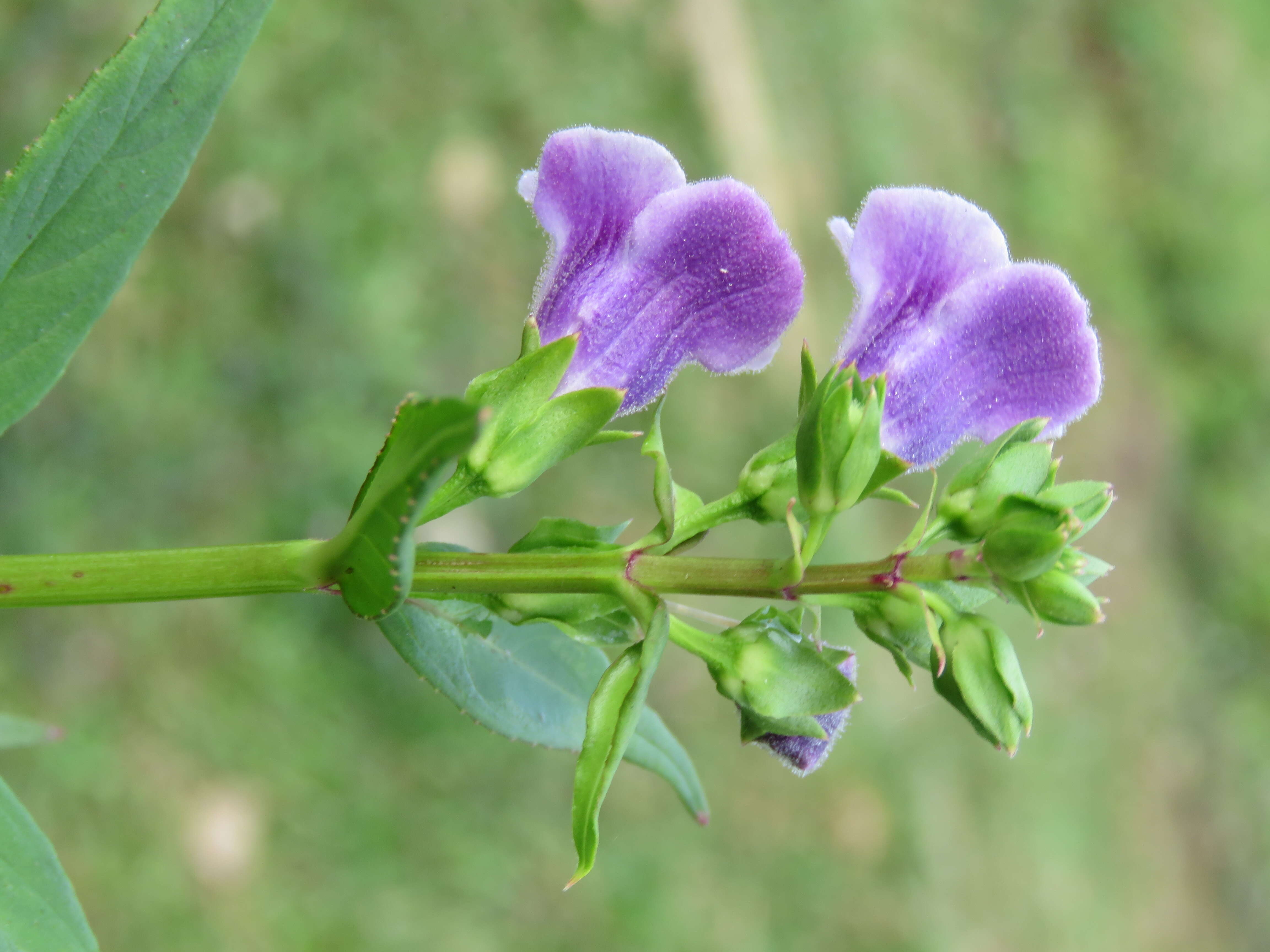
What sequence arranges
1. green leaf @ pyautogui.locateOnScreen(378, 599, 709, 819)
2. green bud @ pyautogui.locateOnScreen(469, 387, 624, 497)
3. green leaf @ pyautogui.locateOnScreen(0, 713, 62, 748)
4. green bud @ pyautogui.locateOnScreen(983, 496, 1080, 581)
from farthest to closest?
green leaf @ pyautogui.locateOnScreen(0, 713, 62, 748), green leaf @ pyautogui.locateOnScreen(378, 599, 709, 819), green bud @ pyautogui.locateOnScreen(469, 387, 624, 497), green bud @ pyautogui.locateOnScreen(983, 496, 1080, 581)

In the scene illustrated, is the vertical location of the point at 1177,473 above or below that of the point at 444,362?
below

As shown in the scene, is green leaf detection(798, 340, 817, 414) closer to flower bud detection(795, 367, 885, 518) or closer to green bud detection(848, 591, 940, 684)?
flower bud detection(795, 367, 885, 518)

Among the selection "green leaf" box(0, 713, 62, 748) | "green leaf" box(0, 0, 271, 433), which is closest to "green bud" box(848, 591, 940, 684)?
"green leaf" box(0, 0, 271, 433)

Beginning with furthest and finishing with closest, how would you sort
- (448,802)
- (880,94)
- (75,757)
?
(880,94), (448,802), (75,757)

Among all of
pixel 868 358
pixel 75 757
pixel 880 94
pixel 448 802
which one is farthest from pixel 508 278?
pixel 868 358

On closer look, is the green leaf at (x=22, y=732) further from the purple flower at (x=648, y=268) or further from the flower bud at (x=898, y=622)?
the flower bud at (x=898, y=622)

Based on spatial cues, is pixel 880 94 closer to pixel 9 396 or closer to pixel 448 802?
pixel 448 802

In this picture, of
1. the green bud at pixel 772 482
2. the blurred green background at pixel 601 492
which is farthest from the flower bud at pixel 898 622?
the blurred green background at pixel 601 492
